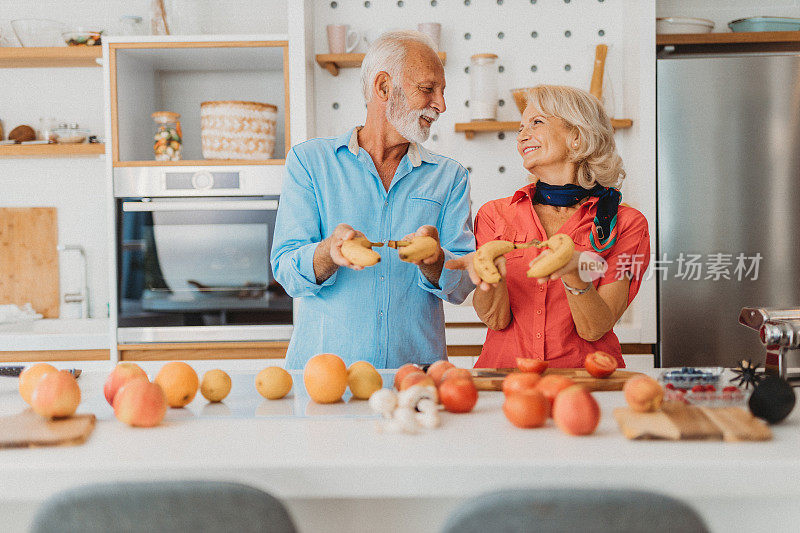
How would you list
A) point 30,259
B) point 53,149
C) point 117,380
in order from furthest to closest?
1. point 30,259
2. point 53,149
3. point 117,380

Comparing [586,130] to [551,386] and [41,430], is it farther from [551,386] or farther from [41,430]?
[41,430]

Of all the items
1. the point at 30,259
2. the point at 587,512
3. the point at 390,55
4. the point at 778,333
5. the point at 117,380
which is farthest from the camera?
the point at 30,259

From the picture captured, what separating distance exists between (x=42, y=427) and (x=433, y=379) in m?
0.62

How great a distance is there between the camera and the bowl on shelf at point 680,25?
3.09m

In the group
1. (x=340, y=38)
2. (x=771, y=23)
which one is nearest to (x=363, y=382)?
(x=340, y=38)

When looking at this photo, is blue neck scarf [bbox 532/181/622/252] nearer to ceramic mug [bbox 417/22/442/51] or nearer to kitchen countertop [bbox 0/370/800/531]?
kitchen countertop [bbox 0/370/800/531]

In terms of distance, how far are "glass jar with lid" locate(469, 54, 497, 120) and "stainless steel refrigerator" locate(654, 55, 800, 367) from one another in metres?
0.66

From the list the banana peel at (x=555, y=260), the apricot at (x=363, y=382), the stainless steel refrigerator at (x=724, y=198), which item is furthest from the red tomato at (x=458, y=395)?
the stainless steel refrigerator at (x=724, y=198)

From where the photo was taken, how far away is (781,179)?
282cm

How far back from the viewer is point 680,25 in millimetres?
3098

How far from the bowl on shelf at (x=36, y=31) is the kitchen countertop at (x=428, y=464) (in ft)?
8.48

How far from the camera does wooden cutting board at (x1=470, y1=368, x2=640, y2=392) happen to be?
4.42 feet

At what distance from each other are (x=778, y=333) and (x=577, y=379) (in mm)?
375

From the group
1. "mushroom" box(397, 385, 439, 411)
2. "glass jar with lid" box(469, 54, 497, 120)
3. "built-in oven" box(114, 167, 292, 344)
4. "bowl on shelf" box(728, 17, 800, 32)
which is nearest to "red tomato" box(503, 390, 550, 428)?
"mushroom" box(397, 385, 439, 411)
